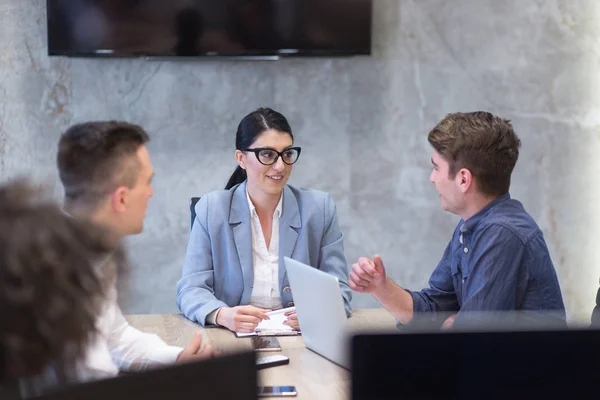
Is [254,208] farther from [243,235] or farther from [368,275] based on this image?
[368,275]

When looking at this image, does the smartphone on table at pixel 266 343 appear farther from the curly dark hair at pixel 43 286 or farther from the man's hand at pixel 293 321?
the curly dark hair at pixel 43 286

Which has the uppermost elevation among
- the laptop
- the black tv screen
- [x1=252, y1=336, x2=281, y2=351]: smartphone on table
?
the black tv screen

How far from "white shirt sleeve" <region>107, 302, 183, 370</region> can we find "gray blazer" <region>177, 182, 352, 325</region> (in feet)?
1.66

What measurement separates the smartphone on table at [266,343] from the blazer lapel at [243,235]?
0.39 meters

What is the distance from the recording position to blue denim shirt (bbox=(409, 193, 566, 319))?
2.24 meters

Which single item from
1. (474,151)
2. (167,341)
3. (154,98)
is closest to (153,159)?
(154,98)

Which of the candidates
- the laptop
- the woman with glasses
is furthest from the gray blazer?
the laptop

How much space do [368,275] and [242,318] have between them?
16.2 inches

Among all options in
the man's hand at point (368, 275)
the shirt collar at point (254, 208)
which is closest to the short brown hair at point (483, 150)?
the man's hand at point (368, 275)

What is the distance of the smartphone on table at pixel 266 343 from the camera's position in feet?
7.71

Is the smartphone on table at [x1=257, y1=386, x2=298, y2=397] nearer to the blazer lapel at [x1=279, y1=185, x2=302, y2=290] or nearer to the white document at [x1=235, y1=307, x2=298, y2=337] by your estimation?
the white document at [x1=235, y1=307, x2=298, y2=337]

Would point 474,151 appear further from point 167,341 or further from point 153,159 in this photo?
point 153,159

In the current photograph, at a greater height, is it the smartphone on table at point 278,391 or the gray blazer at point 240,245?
the gray blazer at point 240,245

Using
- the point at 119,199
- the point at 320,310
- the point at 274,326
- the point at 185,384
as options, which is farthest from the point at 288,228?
the point at 185,384
